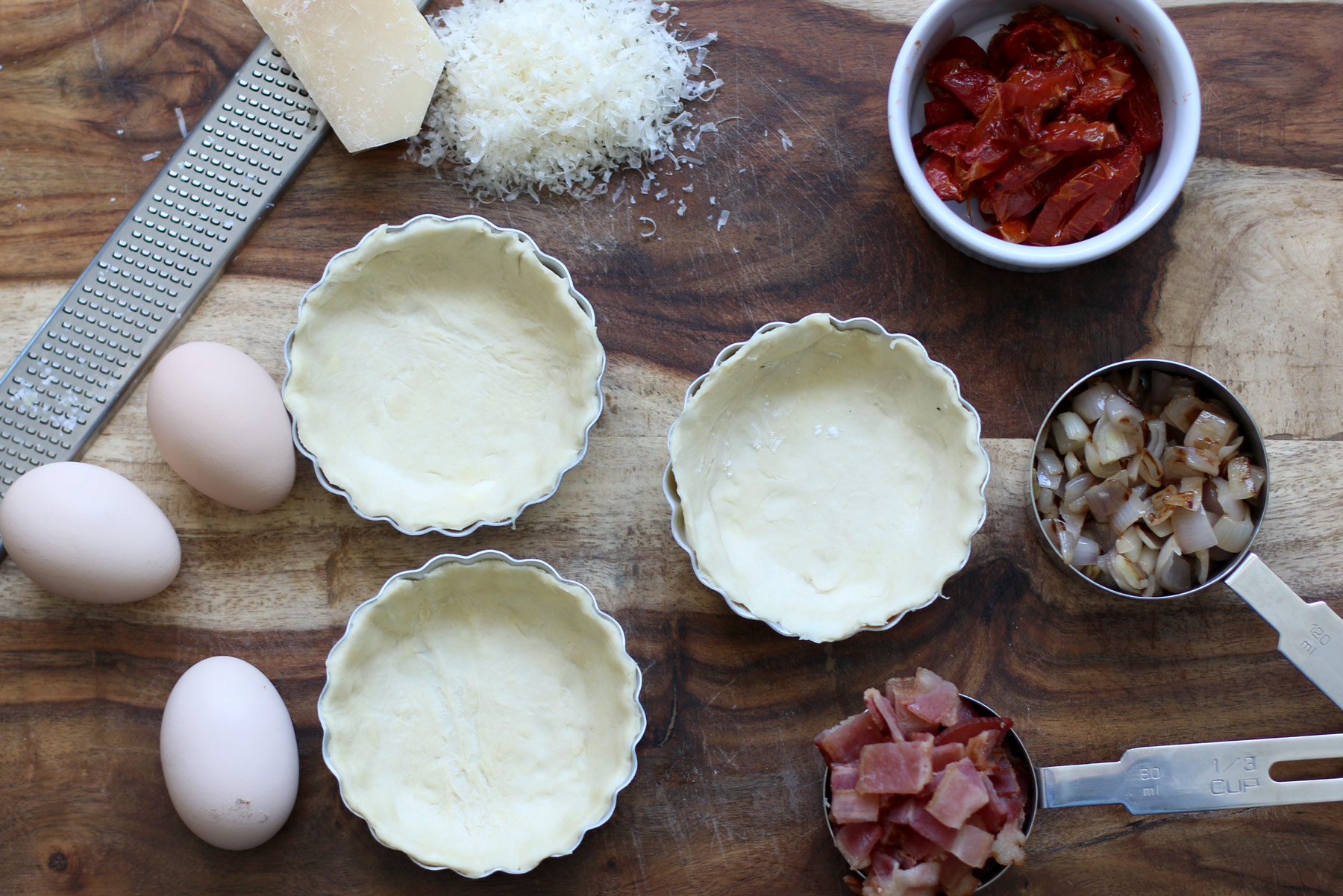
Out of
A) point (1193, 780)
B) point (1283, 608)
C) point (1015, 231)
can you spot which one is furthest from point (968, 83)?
point (1193, 780)

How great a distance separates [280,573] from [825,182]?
4.31 feet

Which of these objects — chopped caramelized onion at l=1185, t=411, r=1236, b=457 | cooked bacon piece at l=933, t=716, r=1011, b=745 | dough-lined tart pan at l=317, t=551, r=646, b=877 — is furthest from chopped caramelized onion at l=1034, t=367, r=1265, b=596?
dough-lined tart pan at l=317, t=551, r=646, b=877

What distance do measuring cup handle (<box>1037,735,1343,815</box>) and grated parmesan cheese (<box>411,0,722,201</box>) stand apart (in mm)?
1369

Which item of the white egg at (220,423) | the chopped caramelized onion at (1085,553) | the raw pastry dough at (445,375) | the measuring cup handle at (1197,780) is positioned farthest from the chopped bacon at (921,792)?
the white egg at (220,423)

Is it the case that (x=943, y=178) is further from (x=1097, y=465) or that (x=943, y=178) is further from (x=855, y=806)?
(x=855, y=806)

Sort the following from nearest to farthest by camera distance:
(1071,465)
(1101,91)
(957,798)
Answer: (957,798), (1101,91), (1071,465)

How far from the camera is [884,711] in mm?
1493

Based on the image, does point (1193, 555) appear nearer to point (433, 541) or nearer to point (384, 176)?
point (433, 541)

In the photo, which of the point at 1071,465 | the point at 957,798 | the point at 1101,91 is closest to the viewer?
the point at 957,798

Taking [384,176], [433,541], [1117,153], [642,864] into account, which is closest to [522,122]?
[384,176]

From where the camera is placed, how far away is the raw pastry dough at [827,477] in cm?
154

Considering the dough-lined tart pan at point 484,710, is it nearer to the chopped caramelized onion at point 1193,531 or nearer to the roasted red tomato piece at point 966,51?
the chopped caramelized onion at point 1193,531

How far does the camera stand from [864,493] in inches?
63.4

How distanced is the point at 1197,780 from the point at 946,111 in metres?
1.27
